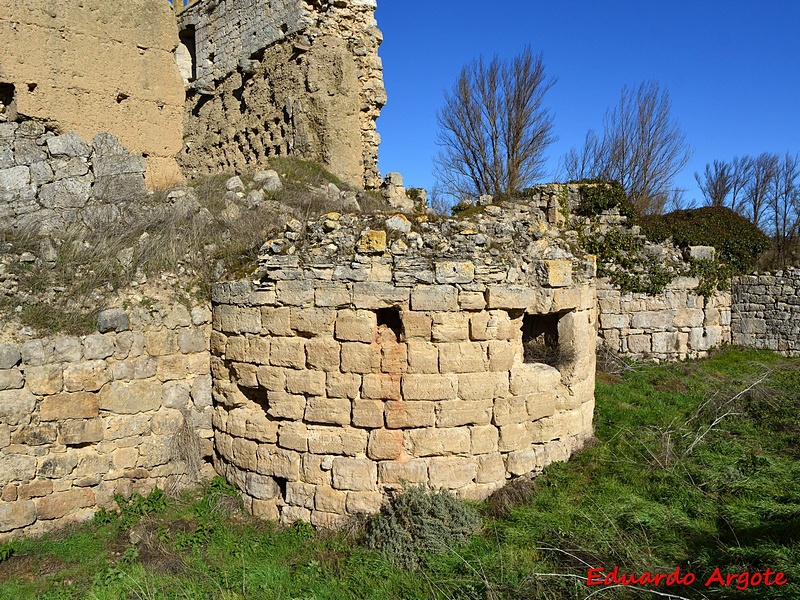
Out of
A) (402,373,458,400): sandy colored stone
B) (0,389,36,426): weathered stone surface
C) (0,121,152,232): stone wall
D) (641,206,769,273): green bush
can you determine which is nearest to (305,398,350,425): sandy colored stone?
(402,373,458,400): sandy colored stone

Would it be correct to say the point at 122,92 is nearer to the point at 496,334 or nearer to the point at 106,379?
the point at 106,379

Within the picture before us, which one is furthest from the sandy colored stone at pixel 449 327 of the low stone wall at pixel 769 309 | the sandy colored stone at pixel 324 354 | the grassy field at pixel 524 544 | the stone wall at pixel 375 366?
the low stone wall at pixel 769 309

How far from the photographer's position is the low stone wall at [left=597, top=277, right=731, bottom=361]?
39.7ft

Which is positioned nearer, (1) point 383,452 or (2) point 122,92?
(1) point 383,452

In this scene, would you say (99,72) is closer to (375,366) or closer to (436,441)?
(375,366)

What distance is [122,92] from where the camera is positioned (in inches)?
346

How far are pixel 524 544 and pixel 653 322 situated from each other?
342 inches

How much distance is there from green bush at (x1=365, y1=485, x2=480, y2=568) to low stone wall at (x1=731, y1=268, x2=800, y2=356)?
11.2 metres

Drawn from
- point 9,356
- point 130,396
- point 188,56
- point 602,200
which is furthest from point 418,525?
point 188,56

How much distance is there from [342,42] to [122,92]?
3636mm

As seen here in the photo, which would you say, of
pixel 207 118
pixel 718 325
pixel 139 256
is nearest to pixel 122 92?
pixel 207 118

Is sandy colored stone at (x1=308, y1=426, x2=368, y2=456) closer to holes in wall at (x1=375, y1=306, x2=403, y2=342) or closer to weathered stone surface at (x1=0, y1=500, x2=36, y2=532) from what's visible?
holes in wall at (x1=375, y1=306, x2=403, y2=342)

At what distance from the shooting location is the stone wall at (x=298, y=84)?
951 cm

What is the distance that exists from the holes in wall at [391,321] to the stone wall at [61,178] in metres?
3.41
